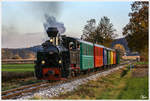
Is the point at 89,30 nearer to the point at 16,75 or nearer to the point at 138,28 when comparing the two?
the point at 138,28

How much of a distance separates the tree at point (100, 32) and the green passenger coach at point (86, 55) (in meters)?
0.63

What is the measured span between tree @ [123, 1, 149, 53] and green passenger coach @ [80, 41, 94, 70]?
3788 millimetres

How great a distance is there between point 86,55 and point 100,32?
2610 millimetres

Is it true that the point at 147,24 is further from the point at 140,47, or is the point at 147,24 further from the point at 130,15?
the point at 130,15

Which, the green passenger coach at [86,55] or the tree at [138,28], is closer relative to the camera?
the tree at [138,28]

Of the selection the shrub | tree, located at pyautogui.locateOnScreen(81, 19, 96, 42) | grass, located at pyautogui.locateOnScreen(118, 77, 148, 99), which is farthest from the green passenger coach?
the shrub

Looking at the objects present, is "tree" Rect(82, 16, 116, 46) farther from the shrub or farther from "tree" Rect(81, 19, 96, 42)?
the shrub

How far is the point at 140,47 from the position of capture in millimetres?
15781

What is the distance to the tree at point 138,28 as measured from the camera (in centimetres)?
1558

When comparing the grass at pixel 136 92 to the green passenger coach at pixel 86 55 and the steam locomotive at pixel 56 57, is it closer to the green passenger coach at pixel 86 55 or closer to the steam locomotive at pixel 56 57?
the steam locomotive at pixel 56 57

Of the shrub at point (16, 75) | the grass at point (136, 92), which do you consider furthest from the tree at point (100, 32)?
the shrub at point (16, 75)

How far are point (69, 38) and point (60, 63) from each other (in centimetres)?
272

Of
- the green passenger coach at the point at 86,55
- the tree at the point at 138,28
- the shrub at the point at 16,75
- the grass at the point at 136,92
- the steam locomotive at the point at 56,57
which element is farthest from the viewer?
the shrub at the point at 16,75

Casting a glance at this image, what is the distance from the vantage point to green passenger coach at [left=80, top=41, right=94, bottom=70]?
20266mm
